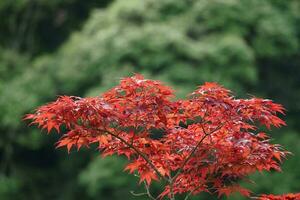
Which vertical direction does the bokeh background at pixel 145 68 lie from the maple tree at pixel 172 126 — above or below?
above

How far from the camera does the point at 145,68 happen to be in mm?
8305

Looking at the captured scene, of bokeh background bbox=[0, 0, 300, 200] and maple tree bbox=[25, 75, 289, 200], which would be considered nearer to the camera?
maple tree bbox=[25, 75, 289, 200]

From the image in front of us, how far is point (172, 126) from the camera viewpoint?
11.1 feet

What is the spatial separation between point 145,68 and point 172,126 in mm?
4946

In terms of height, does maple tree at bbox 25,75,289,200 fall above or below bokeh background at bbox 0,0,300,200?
below

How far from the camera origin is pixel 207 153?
334 centimetres

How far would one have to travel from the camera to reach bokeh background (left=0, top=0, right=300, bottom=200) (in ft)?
27.1

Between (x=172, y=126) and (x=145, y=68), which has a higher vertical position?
(x=145, y=68)

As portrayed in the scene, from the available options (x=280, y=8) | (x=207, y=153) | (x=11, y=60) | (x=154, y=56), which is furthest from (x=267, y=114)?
(x=11, y=60)

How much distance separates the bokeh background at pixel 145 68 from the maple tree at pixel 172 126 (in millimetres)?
4456

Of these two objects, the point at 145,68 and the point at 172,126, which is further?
the point at 145,68

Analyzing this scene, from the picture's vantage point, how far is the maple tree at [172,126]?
304 cm

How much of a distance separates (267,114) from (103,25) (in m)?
5.95

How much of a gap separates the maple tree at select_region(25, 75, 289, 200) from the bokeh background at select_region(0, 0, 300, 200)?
4456 millimetres
